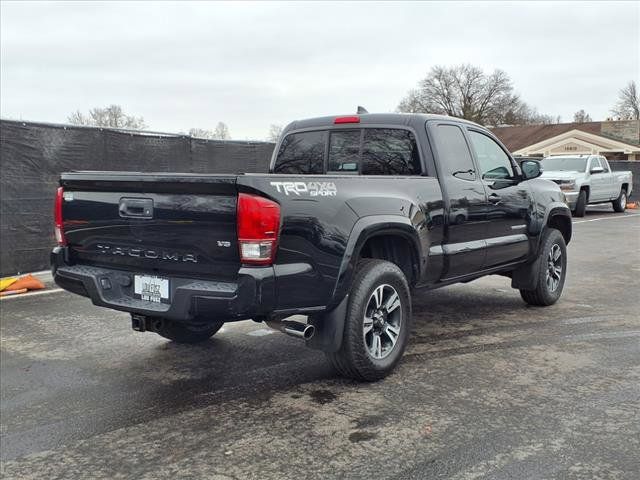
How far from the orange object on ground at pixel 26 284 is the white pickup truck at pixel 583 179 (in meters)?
14.0

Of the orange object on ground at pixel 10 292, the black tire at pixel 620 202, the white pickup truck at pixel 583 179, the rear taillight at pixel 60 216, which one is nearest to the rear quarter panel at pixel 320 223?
the rear taillight at pixel 60 216

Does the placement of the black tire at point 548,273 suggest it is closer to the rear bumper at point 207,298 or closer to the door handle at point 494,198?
the door handle at point 494,198

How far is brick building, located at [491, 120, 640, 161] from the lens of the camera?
4341 cm

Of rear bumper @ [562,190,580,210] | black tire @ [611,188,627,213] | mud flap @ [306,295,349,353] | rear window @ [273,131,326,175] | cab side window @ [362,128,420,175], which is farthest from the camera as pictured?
black tire @ [611,188,627,213]

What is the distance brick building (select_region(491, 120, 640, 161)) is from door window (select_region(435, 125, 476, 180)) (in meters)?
40.0

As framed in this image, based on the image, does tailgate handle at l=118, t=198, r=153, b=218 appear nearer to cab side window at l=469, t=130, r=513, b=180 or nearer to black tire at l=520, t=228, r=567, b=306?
cab side window at l=469, t=130, r=513, b=180

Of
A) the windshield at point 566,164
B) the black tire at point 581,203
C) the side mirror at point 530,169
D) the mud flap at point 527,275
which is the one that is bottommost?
the mud flap at point 527,275

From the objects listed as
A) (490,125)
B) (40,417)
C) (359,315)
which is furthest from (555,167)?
(490,125)

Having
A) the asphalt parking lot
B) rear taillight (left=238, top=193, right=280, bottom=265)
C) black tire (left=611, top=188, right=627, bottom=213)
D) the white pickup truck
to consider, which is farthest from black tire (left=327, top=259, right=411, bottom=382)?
black tire (left=611, top=188, right=627, bottom=213)

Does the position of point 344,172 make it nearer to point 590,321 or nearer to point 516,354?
point 516,354

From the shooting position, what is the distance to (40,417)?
3.73 metres

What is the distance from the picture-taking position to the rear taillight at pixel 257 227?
131 inches

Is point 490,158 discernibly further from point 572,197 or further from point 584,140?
point 584,140

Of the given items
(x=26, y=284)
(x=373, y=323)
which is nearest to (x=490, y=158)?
(x=373, y=323)
